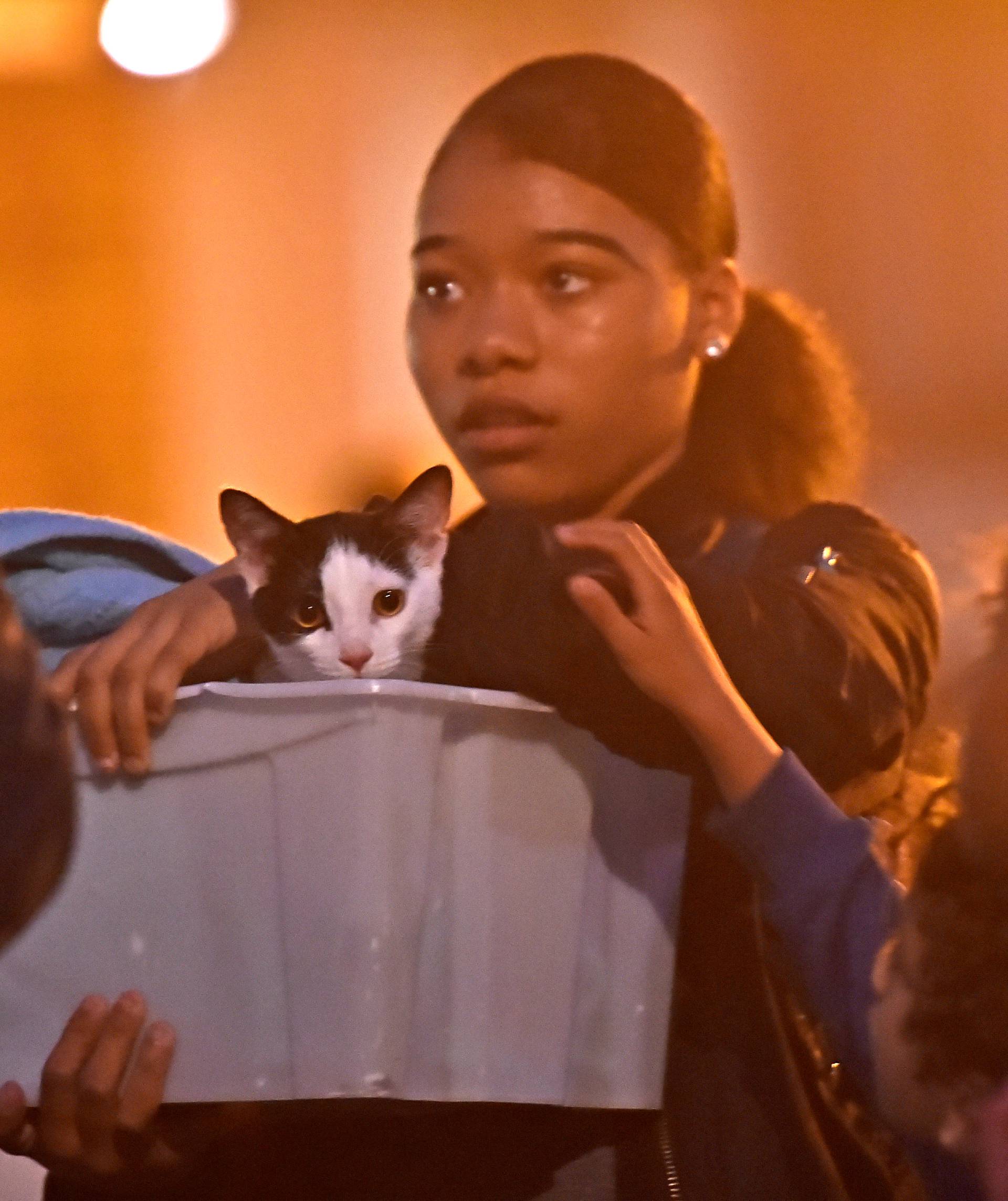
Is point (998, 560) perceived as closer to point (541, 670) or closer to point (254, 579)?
point (541, 670)

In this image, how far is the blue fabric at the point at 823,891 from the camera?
0.54 m

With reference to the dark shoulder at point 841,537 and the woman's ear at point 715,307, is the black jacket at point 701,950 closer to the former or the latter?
the dark shoulder at point 841,537

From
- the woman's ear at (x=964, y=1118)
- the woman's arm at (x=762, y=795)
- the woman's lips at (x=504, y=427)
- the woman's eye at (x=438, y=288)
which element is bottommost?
the woman's ear at (x=964, y=1118)

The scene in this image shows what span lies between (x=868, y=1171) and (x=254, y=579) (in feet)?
1.50

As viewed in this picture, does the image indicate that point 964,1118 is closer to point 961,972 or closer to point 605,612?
point 961,972

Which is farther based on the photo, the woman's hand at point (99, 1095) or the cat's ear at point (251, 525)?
the cat's ear at point (251, 525)

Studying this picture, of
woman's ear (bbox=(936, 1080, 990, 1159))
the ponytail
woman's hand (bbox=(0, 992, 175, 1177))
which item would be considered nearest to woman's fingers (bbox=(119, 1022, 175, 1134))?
woman's hand (bbox=(0, 992, 175, 1177))

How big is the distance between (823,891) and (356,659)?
30 centimetres

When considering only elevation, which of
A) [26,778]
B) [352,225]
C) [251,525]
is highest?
[352,225]

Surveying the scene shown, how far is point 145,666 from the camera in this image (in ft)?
1.87

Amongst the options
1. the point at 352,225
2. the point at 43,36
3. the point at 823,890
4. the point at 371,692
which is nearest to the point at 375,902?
the point at 371,692

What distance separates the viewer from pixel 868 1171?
618 mm

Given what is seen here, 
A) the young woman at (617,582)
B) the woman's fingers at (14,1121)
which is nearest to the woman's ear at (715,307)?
the young woman at (617,582)

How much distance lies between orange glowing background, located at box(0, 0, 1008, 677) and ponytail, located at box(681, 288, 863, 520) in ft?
0.59
